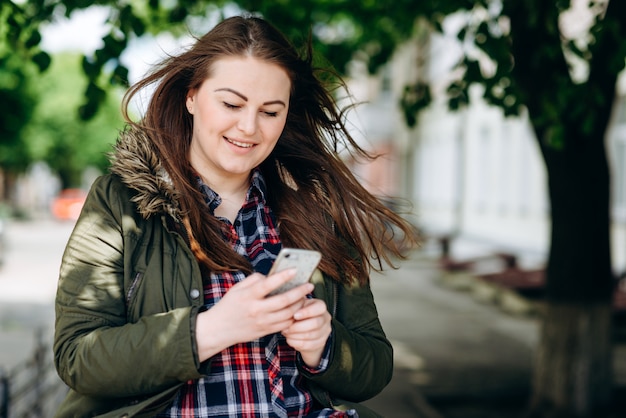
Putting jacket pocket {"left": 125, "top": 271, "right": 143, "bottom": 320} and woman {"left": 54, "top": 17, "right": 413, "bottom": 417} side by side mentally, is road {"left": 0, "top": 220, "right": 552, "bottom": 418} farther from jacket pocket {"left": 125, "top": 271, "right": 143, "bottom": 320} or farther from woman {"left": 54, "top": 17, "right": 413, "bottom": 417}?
jacket pocket {"left": 125, "top": 271, "right": 143, "bottom": 320}

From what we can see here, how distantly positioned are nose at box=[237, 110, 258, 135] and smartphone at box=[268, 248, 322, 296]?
44 centimetres

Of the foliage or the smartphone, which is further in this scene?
the foliage

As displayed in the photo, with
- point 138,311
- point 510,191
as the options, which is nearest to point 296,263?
point 138,311

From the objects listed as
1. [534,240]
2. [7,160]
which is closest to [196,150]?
[534,240]

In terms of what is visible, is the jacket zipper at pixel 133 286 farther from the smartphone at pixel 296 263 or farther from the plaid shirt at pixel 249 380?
the smartphone at pixel 296 263

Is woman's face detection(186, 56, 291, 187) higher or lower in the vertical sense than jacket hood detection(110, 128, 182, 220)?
higher

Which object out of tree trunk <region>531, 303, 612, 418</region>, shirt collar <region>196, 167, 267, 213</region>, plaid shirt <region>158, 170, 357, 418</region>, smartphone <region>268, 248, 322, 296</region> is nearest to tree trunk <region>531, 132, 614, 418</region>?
tree trunk <region>531, 303, 612, 418</region>

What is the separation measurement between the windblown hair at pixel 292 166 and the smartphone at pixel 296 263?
302 millimetres

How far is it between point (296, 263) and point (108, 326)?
0.51m

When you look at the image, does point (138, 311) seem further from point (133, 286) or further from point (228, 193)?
point (228, 193)

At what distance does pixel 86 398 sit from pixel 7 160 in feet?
152

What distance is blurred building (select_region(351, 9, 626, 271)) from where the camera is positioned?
14.6 meters

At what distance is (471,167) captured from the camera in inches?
927

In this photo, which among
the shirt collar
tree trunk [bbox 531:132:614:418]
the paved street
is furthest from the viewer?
the paved street
